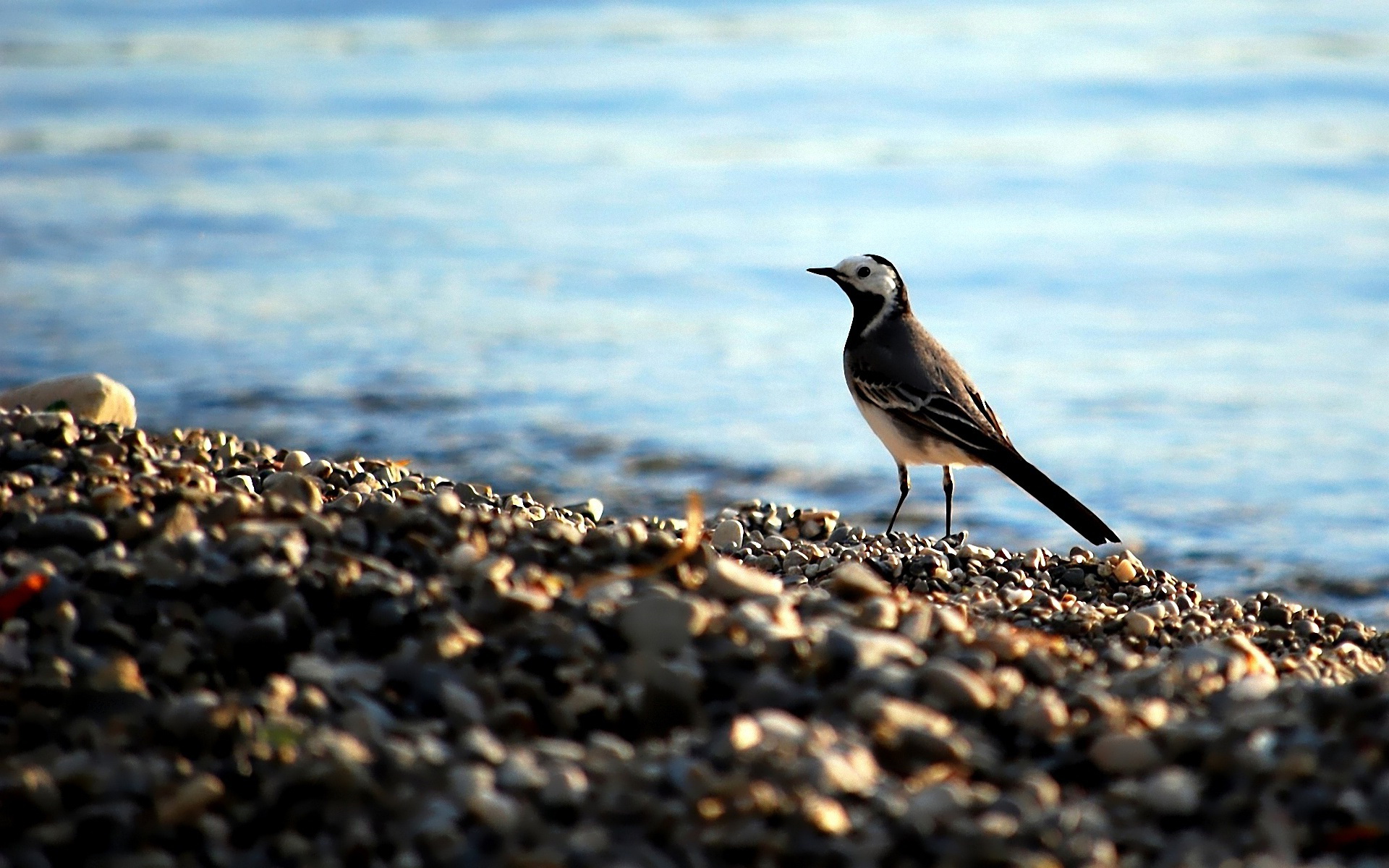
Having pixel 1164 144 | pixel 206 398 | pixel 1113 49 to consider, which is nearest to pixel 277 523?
pixel 206 398

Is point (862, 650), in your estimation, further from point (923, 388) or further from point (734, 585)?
point (923, 388)

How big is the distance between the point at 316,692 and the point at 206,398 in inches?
299

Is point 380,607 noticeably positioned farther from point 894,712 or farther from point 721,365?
point 721,365

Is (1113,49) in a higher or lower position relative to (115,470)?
higher

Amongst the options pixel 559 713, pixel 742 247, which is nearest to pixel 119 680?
pixel 559 713

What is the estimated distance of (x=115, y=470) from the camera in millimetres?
4430

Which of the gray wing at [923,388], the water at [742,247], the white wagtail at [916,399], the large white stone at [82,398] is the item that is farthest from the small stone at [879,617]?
the water at [742,247]

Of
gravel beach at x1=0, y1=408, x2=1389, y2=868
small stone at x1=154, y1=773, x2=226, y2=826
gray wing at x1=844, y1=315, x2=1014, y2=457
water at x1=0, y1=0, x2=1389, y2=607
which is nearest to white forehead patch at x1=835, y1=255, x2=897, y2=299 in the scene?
gray wing at x1=844, y1=315, x2=1014, y2=457

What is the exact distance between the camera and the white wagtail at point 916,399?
668 centimetres

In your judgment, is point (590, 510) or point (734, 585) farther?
point (590, 510)

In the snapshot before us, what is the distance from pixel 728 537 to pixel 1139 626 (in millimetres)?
1820

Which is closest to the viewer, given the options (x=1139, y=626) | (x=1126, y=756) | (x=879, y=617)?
(x=1126, y=756)

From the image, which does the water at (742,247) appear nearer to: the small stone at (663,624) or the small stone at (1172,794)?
the small stone at (1172,794)

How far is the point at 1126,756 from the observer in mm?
3330
